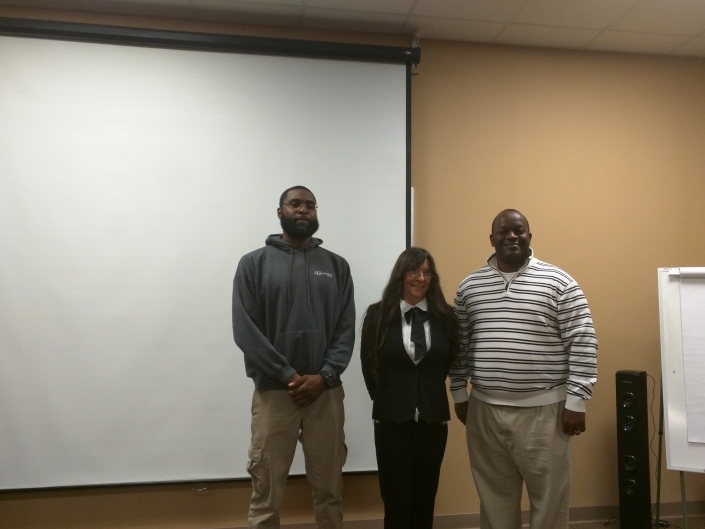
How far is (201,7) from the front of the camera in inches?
108

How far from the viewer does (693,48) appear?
317 centimetres

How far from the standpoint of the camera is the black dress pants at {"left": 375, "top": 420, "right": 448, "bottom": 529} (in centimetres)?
198

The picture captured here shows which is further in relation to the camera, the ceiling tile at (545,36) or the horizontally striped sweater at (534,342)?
the ceiling tile at (545,36)

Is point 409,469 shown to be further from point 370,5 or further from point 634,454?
point 370,5

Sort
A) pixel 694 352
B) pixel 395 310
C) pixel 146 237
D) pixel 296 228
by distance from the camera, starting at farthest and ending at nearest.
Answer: pixel 146 237
pixel 694 352
pixel 296 228
pixel 395 310

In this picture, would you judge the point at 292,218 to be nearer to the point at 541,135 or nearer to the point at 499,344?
→ the point at 499,344

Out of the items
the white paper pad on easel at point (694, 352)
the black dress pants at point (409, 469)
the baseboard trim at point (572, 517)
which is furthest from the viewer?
the baseboard trim at point (572, 517)

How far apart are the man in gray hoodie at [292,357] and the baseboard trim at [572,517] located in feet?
2.20

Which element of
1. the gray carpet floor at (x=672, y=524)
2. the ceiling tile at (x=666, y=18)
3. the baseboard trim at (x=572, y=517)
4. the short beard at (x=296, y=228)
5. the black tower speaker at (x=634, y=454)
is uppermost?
the ceiling tile at (x=666, y=18)

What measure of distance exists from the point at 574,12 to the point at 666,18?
533 mm

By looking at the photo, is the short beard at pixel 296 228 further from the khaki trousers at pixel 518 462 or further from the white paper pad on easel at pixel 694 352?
the white paper pad on easel at pixel 694 352

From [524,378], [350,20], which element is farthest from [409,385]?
[350,20]

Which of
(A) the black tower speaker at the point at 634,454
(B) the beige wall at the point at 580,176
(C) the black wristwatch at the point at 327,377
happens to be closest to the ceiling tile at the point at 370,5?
(B) the beige wall at the point at 580,176

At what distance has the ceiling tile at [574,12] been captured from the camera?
2.68 metres
